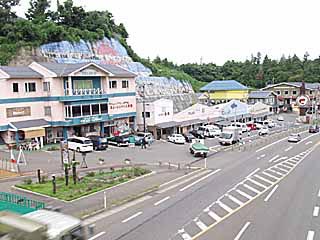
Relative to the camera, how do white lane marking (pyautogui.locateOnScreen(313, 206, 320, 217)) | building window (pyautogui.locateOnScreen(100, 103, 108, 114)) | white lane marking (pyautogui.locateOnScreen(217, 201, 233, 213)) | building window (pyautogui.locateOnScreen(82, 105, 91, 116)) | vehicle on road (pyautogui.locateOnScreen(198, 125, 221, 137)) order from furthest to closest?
vehicle on road (pyautogui.locateOnScreen(198, 125, 221, 137)) < building window (pyautogui.locateOnScreen(100, 103, 108, 114)) < building window (pyautogui.locateOnScreen(82, 105, 91, 116)) < white lane marking (pyautogui.locateOnScreen(217, 201, 233, 213)) < white lane marking (pyautogui.locateOnScreen(313, 206, 320, 217))

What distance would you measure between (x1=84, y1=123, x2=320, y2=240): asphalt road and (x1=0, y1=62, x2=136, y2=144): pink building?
54.4 ft

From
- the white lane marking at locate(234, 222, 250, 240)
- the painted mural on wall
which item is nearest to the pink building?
the painted mural on wall

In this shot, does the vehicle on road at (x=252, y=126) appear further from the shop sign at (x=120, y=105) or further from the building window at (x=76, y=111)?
the building window at (x=76, y=111)

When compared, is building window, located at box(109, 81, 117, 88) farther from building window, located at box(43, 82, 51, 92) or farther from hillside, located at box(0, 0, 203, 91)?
hillside, located at box(0, 0, 203, 91)

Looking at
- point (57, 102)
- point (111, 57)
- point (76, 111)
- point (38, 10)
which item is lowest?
point (76, 111)

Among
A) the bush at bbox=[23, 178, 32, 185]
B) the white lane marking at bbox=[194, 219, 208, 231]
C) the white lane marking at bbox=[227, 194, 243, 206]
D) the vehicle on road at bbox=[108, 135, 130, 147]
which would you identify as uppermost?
the vehicle on road at bbox=[108, 135, 130, 147]

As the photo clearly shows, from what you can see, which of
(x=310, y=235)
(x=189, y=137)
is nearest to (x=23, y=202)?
(x=310, y=235)

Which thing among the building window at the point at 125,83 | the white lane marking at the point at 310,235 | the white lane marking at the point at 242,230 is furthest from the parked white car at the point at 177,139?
the white lane marking at the point at 310,235

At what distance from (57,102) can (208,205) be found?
26.6 meters

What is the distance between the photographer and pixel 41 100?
4359cm

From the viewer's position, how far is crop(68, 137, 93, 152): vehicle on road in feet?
132

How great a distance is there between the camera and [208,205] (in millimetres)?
21062

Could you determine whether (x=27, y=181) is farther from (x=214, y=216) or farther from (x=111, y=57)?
(x=111, y=57)

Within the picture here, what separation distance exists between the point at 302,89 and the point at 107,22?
152 feet
